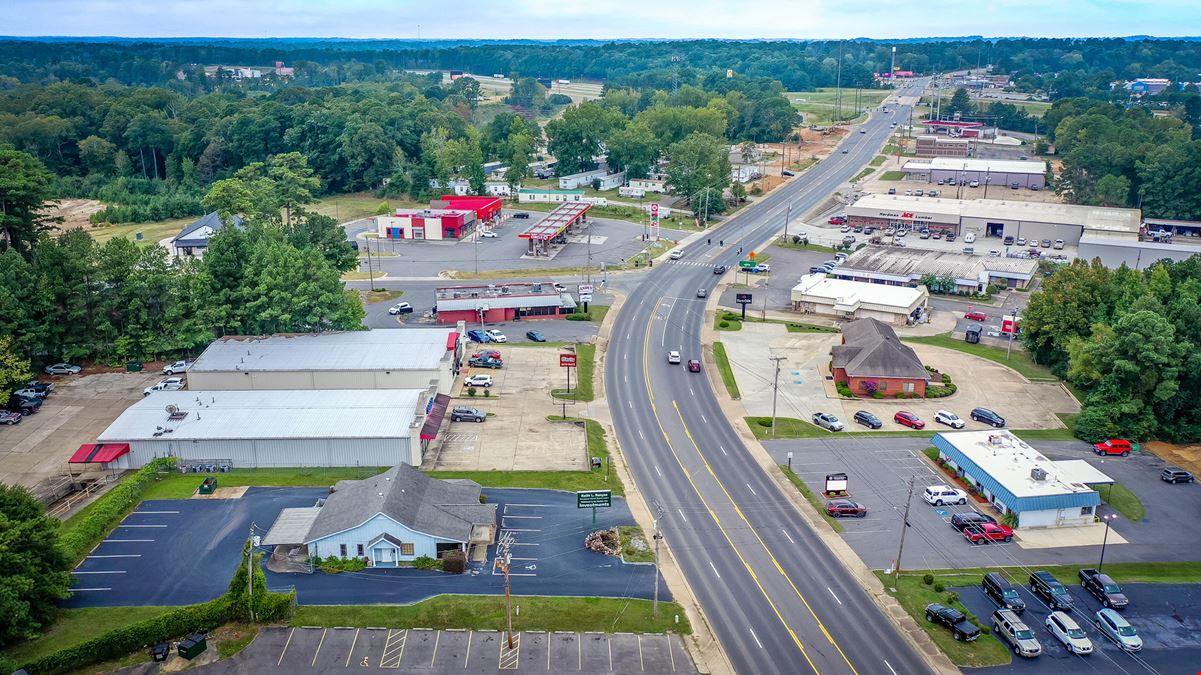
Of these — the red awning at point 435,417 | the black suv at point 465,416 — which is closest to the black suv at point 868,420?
the black suv at point 465,416

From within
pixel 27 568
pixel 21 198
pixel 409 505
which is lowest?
pixel 409 505

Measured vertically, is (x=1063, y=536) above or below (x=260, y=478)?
below

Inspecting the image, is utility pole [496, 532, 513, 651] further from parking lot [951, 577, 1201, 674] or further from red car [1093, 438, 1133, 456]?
red car [1093, 438, 1133, 456]

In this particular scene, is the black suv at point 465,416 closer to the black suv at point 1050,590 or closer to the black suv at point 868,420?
the black suv at point 868,420

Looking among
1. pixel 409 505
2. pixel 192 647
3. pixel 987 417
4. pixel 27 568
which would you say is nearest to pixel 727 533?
pixel 409 505

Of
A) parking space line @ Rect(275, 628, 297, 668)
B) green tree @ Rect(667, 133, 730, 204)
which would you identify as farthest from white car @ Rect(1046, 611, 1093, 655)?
green tree @ Rect(667, 133, 730, 204)

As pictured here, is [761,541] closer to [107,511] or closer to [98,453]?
[107,511]
